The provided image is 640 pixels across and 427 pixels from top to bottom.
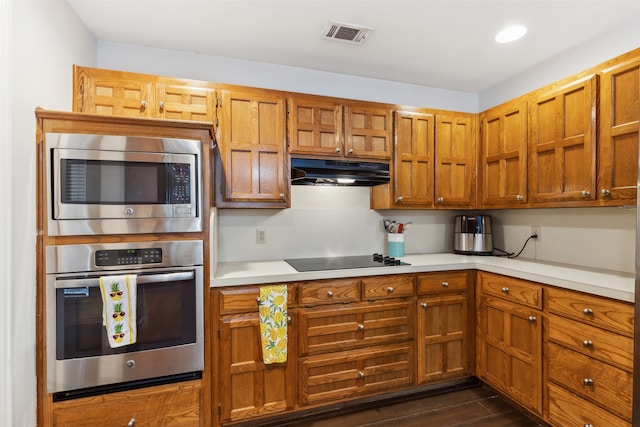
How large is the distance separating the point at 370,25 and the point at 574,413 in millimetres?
2517

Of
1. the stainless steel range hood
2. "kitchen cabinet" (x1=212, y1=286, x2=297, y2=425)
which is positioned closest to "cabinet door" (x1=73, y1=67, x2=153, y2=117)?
the stainless steel range hood

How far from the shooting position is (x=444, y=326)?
7.77ft

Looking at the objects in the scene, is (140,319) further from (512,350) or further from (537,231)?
(537,231)

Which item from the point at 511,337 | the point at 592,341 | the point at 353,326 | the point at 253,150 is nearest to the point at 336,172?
the point at 253,150

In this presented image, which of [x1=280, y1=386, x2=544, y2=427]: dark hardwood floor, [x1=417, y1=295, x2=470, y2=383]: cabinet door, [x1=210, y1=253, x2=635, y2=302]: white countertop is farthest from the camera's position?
[x1=417, y1=295, x2=470, y2=383]: cabinet door

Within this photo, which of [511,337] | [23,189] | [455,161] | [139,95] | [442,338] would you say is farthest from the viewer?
[455,161]

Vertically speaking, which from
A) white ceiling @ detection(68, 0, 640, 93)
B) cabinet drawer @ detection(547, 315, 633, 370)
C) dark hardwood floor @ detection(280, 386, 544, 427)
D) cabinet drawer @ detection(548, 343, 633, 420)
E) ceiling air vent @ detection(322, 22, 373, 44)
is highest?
white ceiling @ detection(68, 0, 640, 93)

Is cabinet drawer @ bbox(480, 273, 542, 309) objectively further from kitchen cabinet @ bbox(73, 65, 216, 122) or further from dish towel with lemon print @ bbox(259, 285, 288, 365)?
kitchen cabinet @ bbox(73, 65, 216, 122)

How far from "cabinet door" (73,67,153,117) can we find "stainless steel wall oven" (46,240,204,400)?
965mm

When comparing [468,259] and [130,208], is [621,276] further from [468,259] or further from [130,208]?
[130,208]

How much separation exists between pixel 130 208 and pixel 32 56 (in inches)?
31.0

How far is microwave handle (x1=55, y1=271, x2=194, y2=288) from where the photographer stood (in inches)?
57.6

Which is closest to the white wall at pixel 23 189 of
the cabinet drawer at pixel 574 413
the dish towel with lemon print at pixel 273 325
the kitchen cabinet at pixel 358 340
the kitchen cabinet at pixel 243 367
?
the kitchen cabinet at pixel 243 367

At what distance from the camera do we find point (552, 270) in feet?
6.77
